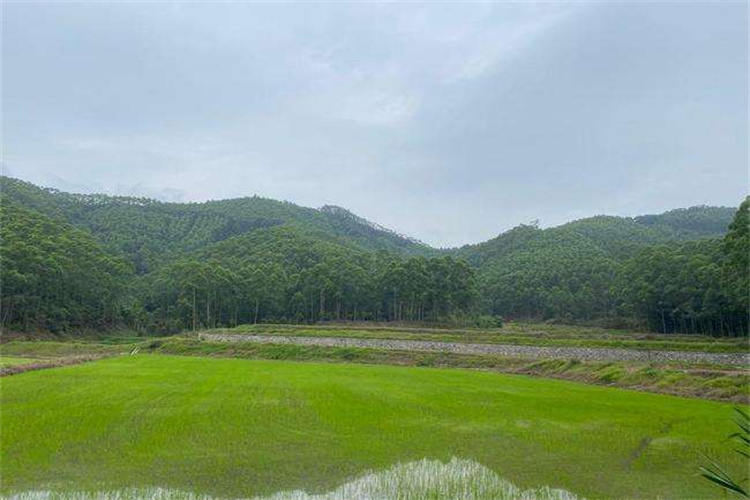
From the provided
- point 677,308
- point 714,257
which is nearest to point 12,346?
point 677,308

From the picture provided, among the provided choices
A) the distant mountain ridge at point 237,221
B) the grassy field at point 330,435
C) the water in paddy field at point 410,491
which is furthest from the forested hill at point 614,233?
the water in paddy field at point 410,491

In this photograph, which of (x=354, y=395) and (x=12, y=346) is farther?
(x=12, y=346)

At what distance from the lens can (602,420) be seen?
55.6 ft

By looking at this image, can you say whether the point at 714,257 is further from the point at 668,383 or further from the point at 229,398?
the point at 229,398

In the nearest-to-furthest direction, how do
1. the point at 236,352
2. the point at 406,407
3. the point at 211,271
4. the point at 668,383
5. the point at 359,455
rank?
the point at 359,455, the point at 406,407, the point at 668,383, the point at 236,352, the point at 211,271

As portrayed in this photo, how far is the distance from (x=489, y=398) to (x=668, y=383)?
9.52 m

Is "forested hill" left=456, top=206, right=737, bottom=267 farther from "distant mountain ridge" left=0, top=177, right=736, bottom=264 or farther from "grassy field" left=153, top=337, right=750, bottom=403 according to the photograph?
"grassy field" left=153, top=337, right=750, bottom=403

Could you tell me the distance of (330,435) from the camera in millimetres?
14258

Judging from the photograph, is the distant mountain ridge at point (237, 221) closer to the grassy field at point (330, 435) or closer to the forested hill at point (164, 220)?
the forested hill at point (164, 220)

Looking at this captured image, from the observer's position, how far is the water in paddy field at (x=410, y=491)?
9.52 metres

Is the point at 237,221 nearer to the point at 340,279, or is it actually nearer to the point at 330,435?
the point at 340,279

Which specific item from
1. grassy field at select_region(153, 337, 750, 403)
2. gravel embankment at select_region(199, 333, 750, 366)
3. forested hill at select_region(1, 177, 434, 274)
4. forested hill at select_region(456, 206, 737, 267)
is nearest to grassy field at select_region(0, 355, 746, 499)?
grassy field at select_region(153, 337, 750, 403)

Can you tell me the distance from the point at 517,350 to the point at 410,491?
104 feet

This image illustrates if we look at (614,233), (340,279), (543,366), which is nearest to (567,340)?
(543,366)
